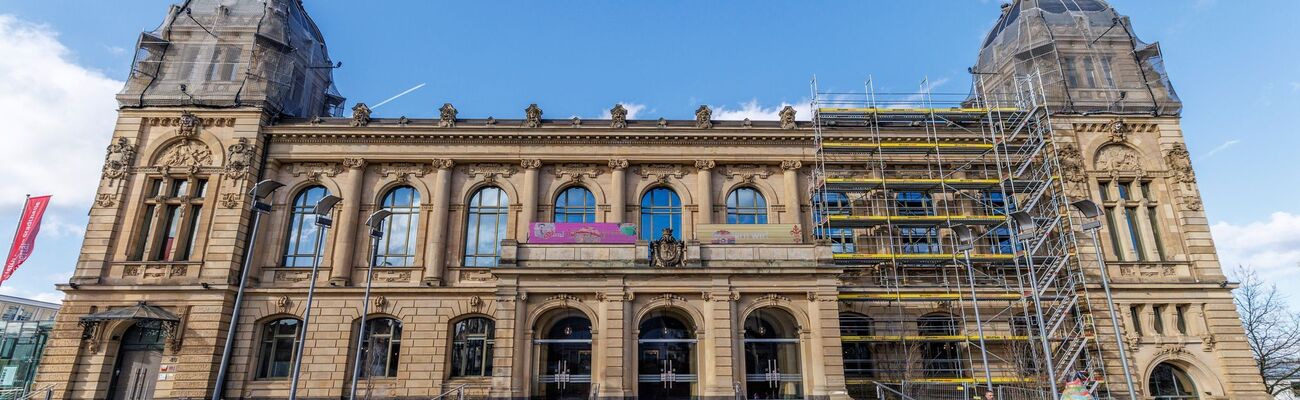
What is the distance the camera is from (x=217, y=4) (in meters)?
34.8

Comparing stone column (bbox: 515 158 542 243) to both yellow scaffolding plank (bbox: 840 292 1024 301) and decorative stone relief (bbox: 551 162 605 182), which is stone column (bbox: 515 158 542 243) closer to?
decorative stone relief (bbox: 551 162 605 182)

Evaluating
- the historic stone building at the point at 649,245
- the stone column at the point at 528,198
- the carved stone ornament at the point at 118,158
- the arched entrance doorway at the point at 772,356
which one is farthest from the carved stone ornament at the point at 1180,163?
the carved stone ornament at the point at 118,158

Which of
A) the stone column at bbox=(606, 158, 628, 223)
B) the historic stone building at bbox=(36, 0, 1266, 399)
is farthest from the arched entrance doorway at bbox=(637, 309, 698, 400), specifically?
the stone column at bbox=(606, 158, 628, 223)

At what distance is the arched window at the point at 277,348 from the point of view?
28859 mm

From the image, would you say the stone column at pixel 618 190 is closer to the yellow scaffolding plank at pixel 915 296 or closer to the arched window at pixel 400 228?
the arched window at pixel 400 228

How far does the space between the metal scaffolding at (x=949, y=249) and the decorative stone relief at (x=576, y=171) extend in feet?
35.3

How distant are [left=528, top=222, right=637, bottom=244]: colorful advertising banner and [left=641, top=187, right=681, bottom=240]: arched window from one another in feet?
12.6

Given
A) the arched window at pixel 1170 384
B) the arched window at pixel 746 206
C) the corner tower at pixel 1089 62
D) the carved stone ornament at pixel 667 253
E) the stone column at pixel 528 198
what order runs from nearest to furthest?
1. the carved stone ornament at pixel 667 253
2. the arched window at pixel 1170 384
3. the stone column at pixel 528 198
4. the arched window at pixel 746 206
5. the corner tower at pixel 1089 62

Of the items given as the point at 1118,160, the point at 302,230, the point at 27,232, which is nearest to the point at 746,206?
the point at 1118,160

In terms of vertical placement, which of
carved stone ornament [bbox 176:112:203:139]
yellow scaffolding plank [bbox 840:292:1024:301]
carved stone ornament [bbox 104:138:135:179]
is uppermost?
carved stone ornament [bbox 176:112:203:139]

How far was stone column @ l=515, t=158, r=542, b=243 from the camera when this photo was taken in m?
30.9

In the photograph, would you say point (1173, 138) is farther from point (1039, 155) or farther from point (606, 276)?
point (606, 276)

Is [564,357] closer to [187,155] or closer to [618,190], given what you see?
[618,190]

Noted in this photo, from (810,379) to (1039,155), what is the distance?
1686 cm
